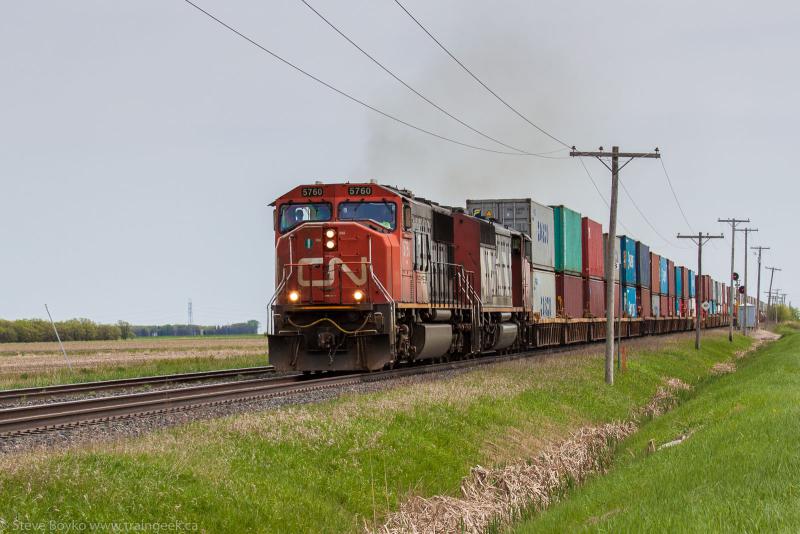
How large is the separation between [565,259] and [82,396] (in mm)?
25657

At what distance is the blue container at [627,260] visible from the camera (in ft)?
167

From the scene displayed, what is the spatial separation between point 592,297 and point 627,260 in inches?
282

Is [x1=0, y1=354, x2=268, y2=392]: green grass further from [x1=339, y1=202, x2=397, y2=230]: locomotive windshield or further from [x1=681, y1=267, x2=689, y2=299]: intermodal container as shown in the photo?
[x1=681, y1=267, x2=689, y2=299]: intermodal container

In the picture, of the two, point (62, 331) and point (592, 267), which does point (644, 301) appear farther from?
point (62, 331)

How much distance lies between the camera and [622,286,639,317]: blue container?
50344mm

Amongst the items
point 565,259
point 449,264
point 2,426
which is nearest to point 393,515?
point 2,426

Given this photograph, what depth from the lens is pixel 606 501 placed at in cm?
1045

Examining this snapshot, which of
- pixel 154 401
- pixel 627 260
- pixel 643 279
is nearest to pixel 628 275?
pixel 627 260

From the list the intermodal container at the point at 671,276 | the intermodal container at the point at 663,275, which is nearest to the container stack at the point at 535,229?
the intermodal container at the point at 663,275

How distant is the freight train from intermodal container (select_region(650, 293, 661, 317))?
2708cm

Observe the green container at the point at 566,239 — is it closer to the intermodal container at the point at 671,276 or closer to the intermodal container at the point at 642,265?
the intermodal container at the point at 642,265

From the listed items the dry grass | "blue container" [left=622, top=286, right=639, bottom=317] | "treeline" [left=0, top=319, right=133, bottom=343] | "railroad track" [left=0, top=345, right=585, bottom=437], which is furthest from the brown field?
"treeline" [left=0, top=319, right=133, bottom=343]

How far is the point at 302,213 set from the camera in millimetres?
22922

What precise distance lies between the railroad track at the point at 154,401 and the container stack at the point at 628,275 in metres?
29.1
